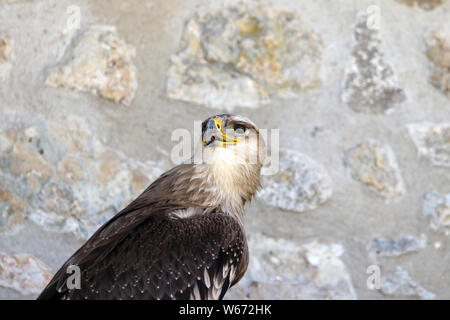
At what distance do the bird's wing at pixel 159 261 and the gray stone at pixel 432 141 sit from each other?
1057 mm

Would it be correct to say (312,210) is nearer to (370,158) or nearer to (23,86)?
(370,158)

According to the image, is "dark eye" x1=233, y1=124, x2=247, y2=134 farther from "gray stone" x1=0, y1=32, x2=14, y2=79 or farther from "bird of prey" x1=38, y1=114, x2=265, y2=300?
"gray stone" x1=0, y1=32, x2=14, y2=79

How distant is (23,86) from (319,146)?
4.09 ft

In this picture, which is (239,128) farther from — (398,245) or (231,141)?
(398,245)

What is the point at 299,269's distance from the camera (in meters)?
2.66

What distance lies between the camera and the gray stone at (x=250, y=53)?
8.60 feet

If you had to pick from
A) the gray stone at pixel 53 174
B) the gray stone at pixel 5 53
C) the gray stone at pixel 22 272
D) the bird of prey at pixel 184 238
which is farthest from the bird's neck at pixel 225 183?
the gray stone at pixel 5 53

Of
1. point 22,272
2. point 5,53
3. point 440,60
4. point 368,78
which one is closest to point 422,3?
point 440,60

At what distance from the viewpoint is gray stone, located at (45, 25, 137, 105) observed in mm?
2520

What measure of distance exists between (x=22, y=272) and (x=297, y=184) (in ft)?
3.87

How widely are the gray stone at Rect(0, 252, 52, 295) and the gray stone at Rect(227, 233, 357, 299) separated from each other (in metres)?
0.79

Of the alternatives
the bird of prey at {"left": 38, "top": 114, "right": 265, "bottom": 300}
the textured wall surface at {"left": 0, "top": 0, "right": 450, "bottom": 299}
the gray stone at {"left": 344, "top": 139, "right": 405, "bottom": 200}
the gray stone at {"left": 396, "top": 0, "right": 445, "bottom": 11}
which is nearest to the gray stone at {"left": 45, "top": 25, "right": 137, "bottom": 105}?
the textured wall surface at {"left": 0, "top": 0, "right": 450, "bottom": 299}

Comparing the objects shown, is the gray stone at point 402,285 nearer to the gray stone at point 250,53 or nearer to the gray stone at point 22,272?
the gray stone at point 250,53
